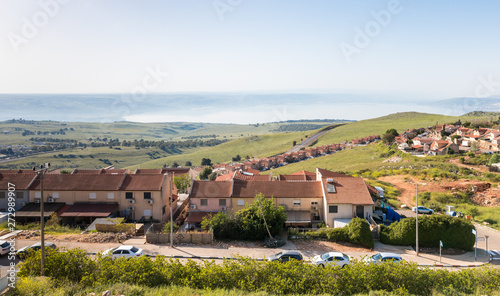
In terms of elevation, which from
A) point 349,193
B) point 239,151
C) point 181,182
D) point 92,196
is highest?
point 239,151

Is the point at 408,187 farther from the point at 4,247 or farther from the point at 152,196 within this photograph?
the point at 4,247

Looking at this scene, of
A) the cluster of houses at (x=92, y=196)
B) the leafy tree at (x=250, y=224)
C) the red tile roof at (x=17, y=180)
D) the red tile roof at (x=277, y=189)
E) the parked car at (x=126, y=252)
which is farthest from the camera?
the red tile roof at (x=17, y=180)

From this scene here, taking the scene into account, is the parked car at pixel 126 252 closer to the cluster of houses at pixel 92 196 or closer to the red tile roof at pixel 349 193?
the cluster of houses at pixel 92 196

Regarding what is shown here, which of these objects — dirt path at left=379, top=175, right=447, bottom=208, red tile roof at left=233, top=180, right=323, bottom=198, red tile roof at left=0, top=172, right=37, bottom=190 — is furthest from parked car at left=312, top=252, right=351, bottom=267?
red tile roof at left=0, top=172, right=37, bottom=190

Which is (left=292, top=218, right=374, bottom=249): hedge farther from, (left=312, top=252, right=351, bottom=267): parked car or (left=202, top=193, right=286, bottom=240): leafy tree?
(left=312, top=252, right=351, bottom=267): parked car

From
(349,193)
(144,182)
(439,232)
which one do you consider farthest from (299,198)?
(144,182)

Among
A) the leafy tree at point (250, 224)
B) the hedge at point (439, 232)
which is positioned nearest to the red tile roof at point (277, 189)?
the leafy tree at point (250, 224)

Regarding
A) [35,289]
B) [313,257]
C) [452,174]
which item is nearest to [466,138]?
[452,174]
